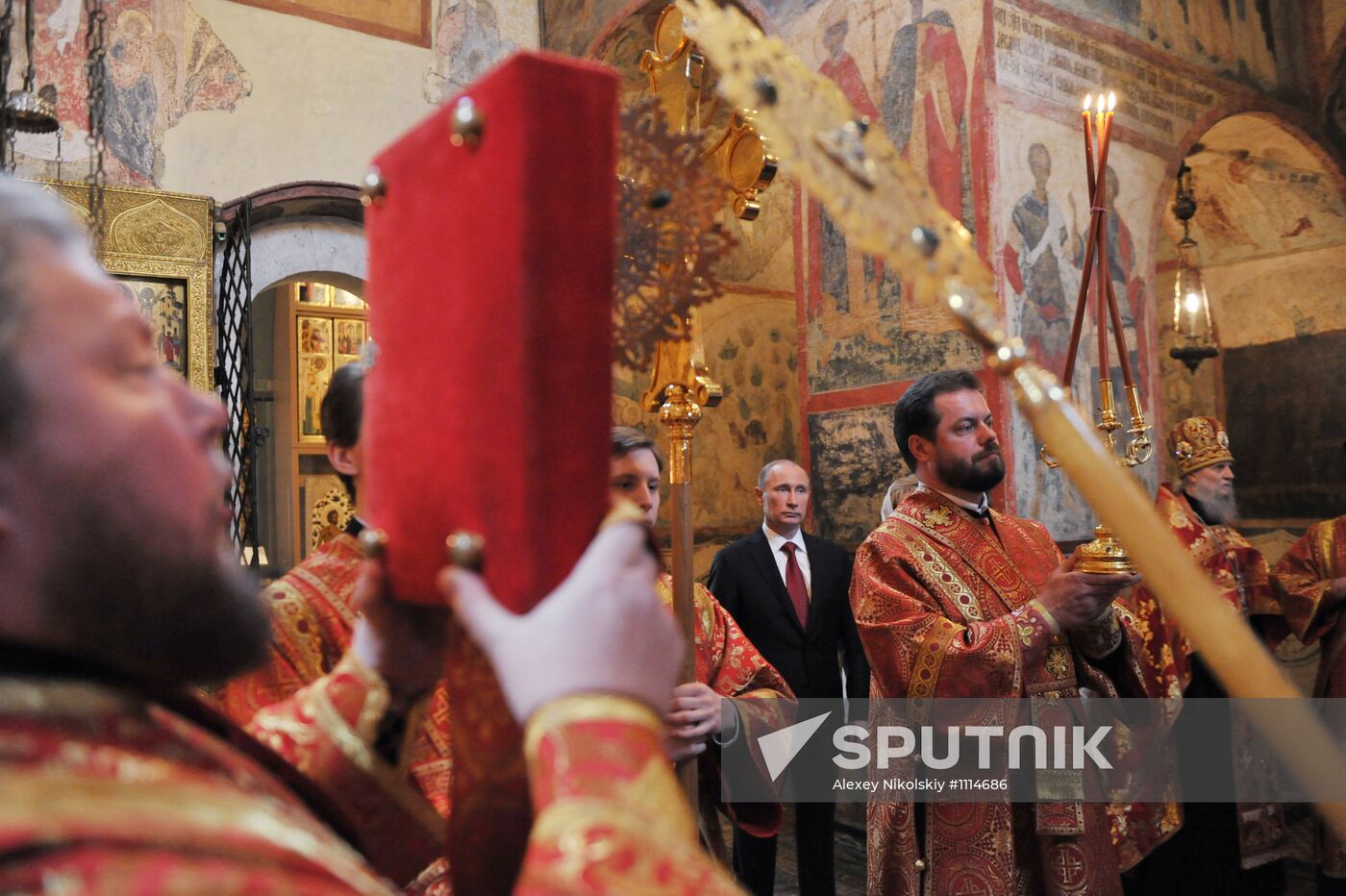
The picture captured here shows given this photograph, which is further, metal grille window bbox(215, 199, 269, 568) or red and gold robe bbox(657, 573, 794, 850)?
metal grille window bbox(215, 199, 269, 568)

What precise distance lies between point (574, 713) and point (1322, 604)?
542cm

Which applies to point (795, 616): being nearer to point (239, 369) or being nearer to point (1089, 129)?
point (1089, 129)

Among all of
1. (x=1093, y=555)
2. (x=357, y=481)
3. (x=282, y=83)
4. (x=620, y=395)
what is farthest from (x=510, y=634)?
(x=620, y=395)

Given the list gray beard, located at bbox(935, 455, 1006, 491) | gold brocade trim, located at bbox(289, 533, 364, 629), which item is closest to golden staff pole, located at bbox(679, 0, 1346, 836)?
gold brocade trim, located at bbox(289, 533, 364, 629)

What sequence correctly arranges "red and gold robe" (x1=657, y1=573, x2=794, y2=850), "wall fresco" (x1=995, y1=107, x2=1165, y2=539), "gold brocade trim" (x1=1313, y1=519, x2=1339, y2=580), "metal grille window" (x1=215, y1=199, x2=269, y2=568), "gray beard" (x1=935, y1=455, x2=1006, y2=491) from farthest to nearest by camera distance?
"metal grille window" (x1=215, y1=199, x2=269, y2=568), "wall fresco" (x1=995, y1=107, x2=1165, y2=539), "gold brocade trim" (x1=1313, y1=519, x2=1339, y2=580), "gray beard" (x1=935, y1=455, x2=1006, y2=491), "red and gold robe" (x1=657, y1=573, x2=794, y2=850)

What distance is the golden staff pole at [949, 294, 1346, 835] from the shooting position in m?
0.88

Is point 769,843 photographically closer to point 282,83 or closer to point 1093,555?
point 1093,555

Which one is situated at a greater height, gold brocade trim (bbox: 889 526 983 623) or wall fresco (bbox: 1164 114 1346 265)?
wall fresco (bbox: 1164 114 1346 265)

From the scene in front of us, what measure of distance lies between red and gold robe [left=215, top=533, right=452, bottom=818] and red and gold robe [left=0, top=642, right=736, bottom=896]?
0.99 metres

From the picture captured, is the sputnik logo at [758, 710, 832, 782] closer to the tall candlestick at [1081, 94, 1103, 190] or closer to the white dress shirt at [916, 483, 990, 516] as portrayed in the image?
the white dress shirt at [916, 483, 990, 516]

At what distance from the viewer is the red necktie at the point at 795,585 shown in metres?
5.38

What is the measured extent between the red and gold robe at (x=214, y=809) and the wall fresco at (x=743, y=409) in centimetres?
1121

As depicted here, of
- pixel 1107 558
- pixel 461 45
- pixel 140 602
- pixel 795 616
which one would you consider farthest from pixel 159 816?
pixel 461 45

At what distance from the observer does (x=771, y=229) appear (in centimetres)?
1281
